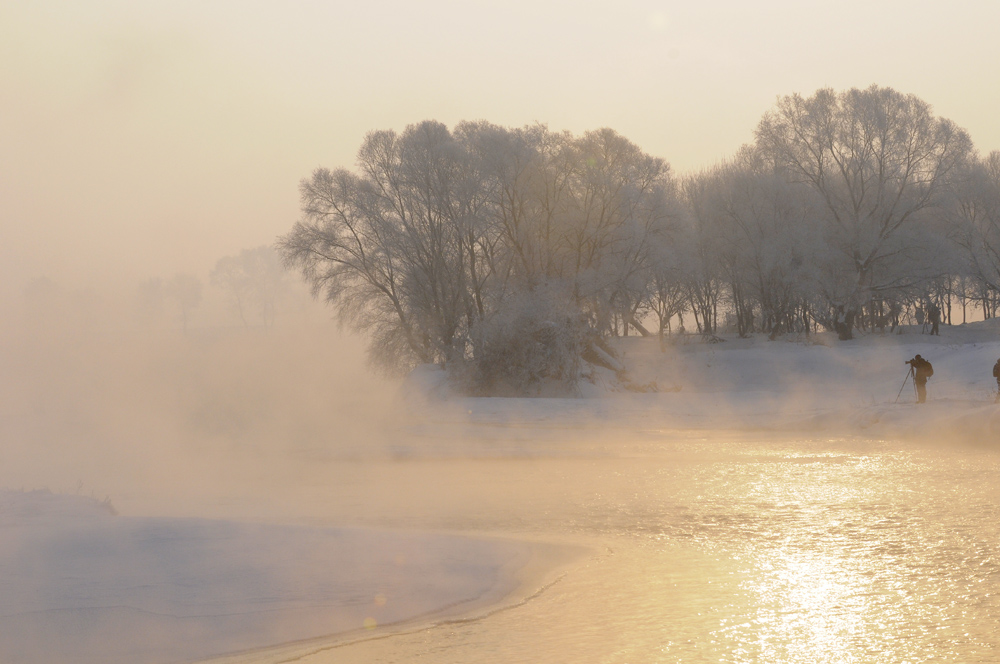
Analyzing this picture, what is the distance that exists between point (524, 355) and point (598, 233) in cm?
1202

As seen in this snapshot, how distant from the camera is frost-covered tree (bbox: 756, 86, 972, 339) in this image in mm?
45562

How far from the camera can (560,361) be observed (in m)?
31.4

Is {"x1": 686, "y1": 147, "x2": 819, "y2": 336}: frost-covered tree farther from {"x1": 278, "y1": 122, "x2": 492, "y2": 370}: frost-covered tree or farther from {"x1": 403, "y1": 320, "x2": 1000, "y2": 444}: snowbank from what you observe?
{"x1": 278, "y1": 122, "x2": 492, "y2": 370}: frost-covered tree

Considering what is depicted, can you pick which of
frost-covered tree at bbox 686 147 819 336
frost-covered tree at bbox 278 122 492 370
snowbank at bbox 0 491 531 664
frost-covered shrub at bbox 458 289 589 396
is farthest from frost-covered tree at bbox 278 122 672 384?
snowbank at bbox 0 491 531 664

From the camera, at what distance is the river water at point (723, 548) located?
6648 millimetres

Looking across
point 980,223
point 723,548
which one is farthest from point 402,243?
point 980,223

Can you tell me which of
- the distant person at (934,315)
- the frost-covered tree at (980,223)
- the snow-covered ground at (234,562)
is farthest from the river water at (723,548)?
the frost-covered tree at (980,223)

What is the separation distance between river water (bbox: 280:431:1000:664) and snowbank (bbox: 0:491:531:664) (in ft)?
2.45

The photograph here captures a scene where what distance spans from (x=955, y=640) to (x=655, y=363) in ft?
122

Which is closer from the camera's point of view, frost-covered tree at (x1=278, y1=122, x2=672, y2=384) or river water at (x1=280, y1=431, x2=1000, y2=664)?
river water at (x1=280, y1=431, x2=1000, y2=664)

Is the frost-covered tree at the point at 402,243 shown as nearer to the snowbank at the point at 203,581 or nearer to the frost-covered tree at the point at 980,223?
the snowbank at the point at 203,581

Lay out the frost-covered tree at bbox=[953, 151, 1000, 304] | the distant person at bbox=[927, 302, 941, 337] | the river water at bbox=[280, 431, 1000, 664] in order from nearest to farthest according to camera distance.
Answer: the river water at bbox=[280, 431, 1000, 664], the distant person at bbox=[927, 302, 941, 337], the frost-covered tree at bbox=[953, 151, 1000, 304]

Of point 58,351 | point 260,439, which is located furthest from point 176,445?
point 58,351

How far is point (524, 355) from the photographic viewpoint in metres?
31.6
